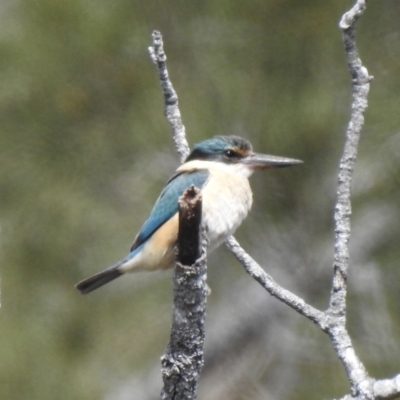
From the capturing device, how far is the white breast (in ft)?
8.01

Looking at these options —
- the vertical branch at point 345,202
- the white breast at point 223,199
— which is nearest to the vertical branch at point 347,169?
the vertical branch at point 345,202

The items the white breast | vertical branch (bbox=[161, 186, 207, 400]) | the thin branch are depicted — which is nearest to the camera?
vertical branch (bbox=[161, 186, 207, 400])

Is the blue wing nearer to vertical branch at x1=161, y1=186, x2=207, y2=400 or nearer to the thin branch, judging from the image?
the thin branch

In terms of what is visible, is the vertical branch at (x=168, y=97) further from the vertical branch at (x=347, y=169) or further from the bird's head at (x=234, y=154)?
the vertical branch at (x=347, y=169)

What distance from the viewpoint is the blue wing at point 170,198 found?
2.53 m

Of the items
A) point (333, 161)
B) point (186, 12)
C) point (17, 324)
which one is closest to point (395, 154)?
point (333, 161)

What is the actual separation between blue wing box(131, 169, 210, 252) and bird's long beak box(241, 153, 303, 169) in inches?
6.7

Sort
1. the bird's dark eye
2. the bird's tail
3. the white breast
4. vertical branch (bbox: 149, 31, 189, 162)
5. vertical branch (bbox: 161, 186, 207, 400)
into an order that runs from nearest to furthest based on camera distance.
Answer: vertical branch (bbox: 161, 186, 207, 400), vertical branch (bbox: 149, 31, 189, 162), the white breast, the bird's tail, the bird's dark eye

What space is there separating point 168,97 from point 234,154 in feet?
1.41

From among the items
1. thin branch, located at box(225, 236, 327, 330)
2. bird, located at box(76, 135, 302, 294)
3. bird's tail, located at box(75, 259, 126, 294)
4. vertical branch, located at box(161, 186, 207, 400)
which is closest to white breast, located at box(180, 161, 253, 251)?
bird, located at box(76, 135, 302, 294)

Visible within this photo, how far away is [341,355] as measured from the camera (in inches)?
73.6

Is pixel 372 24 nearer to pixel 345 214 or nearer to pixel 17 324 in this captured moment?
pixel 345 214

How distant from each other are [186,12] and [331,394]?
1.49 meters

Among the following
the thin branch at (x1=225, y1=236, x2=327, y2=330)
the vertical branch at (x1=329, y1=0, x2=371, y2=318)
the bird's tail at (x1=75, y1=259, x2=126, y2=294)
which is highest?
the vertical branch at (x1=329, y1=0, x2=371, y2=318)
